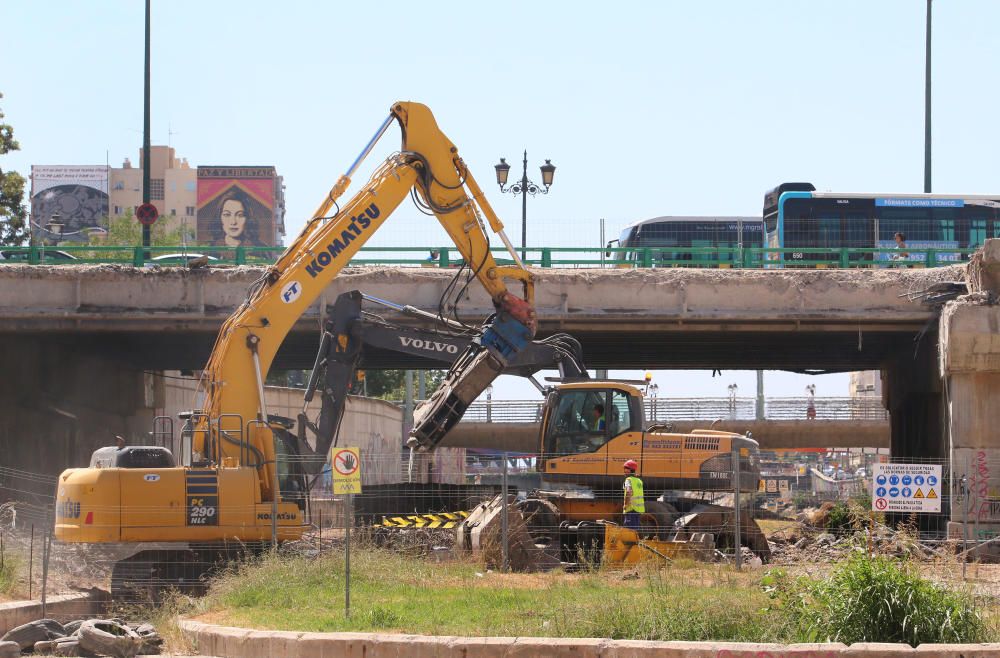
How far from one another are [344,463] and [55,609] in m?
4.63

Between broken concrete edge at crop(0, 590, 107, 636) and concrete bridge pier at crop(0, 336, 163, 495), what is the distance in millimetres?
11341

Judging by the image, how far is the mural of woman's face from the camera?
427ft

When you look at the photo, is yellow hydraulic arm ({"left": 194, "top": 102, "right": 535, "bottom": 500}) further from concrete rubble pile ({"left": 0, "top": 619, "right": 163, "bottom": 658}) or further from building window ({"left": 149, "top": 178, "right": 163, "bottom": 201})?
building window ({"left": 149, "top": 178, "right": 163, "bottom": 201})

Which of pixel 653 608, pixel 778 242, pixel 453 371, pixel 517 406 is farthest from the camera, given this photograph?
pixel 517 406

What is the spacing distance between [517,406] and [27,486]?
23893 millimetres

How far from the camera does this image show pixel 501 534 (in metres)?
19.1

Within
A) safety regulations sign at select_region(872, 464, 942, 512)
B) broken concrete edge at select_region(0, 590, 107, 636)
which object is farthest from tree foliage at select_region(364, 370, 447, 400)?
safety regulations sign at select_region(872, 464, 942, 512)

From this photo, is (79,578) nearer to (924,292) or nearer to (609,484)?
(609,484)

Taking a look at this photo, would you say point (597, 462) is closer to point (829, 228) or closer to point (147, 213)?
point (147, 213)

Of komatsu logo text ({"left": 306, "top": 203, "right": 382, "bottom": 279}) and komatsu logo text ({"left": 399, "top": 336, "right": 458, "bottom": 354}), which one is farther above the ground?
komatsu logo text ({"left": 306, "top": 203, "right": 382, "bottom": 279})

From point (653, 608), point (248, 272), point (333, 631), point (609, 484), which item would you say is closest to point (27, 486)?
point (248, 272)

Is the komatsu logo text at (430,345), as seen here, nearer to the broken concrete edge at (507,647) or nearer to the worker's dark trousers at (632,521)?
the worker's dark trousers at (632,521)

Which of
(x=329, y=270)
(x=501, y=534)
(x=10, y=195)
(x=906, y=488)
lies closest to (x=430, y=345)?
(x=329, y=270)

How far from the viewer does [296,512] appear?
1897cm
